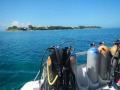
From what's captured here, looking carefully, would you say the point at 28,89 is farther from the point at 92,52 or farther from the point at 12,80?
the point at 12,80

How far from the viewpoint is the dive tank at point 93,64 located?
4.46 metres

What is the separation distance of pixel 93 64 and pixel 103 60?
1.05 feet

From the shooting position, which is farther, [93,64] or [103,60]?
[103,60]

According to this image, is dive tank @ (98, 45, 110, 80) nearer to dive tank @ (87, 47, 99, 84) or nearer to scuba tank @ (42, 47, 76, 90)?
dive tank @ (87, 47, 99, 84)

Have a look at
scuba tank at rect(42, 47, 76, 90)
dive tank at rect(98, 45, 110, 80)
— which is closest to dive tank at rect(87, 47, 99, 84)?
dive tank at rect(98, 45, 110, 80)

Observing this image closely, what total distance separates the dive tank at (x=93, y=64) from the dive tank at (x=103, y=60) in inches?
6.9

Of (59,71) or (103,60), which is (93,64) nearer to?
(103,60)

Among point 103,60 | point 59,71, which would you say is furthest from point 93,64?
point 59,71

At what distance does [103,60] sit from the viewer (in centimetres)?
466

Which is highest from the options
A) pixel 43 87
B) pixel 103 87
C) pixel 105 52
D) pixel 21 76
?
pixel 105 52

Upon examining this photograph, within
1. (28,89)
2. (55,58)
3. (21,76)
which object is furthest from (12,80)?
(55,58)

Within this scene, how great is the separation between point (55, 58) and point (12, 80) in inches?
274

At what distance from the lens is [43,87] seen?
364cm

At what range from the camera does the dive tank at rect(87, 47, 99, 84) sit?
446cm
